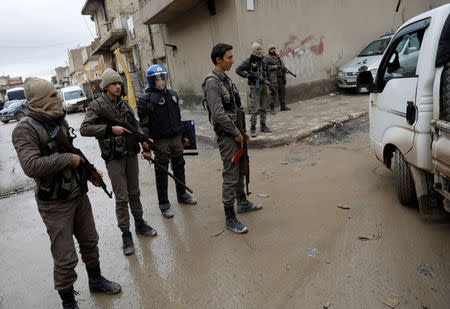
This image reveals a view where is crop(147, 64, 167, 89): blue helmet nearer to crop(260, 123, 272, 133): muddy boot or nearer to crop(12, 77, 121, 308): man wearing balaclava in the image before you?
crop(12, 77, 121, 308): man wearing balaclava

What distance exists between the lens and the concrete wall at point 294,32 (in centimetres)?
874

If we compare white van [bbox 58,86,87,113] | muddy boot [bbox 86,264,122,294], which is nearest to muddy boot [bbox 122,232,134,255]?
muddy boot [bbox 86,264,122,294]

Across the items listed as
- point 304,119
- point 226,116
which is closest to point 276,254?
point 226,116

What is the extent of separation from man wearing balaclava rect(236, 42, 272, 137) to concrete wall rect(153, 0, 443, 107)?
224 cm

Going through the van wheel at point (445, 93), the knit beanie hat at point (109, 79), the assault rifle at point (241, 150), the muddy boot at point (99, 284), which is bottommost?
the muddy boot at point (99, 284)

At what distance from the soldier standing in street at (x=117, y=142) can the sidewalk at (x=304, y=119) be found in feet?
11.1

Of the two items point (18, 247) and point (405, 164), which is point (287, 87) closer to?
point (405, 164)

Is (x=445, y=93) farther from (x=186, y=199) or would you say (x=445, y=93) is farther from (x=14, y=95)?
(x=14, y=95)

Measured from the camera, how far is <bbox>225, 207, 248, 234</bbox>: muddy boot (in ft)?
10.6

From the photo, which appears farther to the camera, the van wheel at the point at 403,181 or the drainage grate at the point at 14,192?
the drainage grate at the point at 14,192

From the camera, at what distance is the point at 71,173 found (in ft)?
7.53

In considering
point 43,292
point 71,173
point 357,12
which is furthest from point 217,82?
point 357,12

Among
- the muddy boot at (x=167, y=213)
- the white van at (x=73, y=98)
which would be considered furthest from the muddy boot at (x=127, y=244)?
the white van at (x=73, y=98)

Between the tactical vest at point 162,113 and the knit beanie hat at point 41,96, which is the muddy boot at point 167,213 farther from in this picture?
the knit beanie hat at point 41,96
